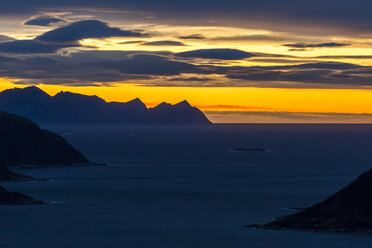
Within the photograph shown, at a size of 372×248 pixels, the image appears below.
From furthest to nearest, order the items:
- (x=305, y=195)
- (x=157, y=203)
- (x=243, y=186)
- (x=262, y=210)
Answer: (x=243, y=186) < (x=305, y=195) < (x=157, y=203) < (x=262, y=210)

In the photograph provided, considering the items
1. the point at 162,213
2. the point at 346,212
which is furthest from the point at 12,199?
the point at 346,212

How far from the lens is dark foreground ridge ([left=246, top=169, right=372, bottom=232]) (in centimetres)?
9056

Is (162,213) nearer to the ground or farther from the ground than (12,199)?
nearer to the ground

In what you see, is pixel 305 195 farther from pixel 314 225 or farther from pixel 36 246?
pixel 36 246

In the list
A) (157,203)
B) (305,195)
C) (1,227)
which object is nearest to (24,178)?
(157,203)

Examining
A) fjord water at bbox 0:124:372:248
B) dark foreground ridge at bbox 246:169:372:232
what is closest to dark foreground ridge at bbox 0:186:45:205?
fjord water at bbox 0:124:372:248

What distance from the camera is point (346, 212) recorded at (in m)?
91.6

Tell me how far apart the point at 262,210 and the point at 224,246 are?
121ft

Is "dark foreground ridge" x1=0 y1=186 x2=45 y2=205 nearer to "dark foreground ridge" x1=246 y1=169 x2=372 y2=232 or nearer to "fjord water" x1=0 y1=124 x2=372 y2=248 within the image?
"fjord water" x1=0 y1=124 x2=372 y2=248

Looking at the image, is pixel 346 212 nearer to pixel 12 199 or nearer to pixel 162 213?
pixel 162 213

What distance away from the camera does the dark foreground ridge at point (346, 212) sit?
90562 millimetres

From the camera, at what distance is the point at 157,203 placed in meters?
141

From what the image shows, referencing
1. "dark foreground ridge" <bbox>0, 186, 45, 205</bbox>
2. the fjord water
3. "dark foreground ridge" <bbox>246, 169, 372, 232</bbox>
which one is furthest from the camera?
"dark foreground ridge" <bbox>0, 186, 45, 205</bbox>

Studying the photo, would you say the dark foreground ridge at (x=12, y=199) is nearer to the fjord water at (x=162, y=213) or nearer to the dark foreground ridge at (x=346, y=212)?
the fjord water at (x=162, y=213)
